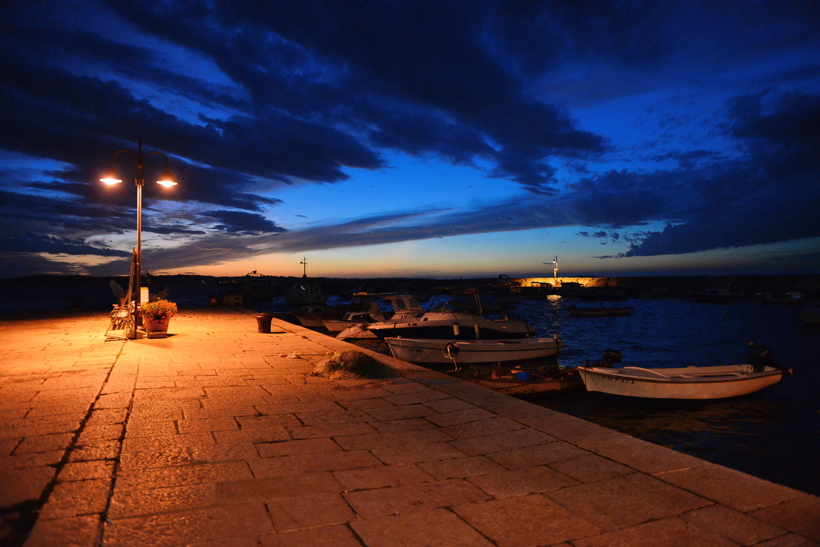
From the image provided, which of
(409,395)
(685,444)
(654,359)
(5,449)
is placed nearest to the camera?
(5,449)

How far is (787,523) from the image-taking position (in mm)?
2584

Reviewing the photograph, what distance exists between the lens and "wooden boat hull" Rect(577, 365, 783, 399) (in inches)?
429

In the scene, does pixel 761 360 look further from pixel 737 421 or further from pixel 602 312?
pixel 602 312

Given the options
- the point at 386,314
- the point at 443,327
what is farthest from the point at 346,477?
the point at 386,314

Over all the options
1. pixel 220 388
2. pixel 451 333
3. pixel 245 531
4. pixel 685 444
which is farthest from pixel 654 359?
pixel 245 531

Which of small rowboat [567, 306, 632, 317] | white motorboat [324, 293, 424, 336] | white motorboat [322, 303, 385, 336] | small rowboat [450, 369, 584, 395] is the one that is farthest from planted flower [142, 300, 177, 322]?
small rowboat [567, 306, 632, 317]

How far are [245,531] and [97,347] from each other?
8.85m

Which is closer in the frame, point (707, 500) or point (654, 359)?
point (707, 500)

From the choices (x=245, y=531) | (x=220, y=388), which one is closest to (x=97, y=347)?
(x=220, y=388)

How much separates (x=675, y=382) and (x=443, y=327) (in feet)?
24.9

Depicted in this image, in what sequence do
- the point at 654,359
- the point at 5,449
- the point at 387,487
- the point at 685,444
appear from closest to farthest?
1. the point at 387,487
2. the point at 5,449
3. the point at 685,444
4. the point at 654,359

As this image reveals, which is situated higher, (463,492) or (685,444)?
(463,492)

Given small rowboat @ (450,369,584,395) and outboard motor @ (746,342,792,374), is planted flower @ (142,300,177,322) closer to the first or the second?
small rowboat @ (450,369,584,395)

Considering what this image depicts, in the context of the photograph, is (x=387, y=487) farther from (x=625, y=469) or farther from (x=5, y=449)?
(x=5, y=449)
